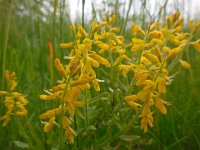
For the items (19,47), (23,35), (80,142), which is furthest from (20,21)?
(80,142)

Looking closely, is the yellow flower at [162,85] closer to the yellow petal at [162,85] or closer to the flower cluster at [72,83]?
the yellow petal at [162,85]

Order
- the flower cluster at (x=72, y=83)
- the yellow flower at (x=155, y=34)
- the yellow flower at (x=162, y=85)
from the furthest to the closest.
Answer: the yellow flower at (x=155, y=34) < the yellow flower at (x=162, y=85) < the flower cluster at (x=72, y=83)

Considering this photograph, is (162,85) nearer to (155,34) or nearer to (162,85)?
(162,85)

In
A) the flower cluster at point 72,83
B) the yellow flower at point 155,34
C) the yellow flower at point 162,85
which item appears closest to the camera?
the flower cluster at point 72,83

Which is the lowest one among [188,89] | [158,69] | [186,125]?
[186,125]

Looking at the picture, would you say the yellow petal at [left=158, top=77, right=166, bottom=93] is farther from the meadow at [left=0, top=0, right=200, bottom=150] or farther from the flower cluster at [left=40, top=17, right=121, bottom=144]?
the flower cluster at [left=40, top=17, right=121, bottom=144]

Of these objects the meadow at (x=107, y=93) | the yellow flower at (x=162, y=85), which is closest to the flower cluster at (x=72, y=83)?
the meadow at (x=107, y=93)

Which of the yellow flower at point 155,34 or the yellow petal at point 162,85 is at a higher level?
the yellow flower at point 155,34

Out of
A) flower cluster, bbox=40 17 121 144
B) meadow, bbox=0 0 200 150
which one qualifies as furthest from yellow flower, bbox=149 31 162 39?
flower cluster, bbox=40 17 121 144

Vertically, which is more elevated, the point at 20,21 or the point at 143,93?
the point at 20,21

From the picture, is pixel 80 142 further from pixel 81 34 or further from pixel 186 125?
pixel 186 125

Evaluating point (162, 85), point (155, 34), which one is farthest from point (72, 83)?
point (155, 34)
